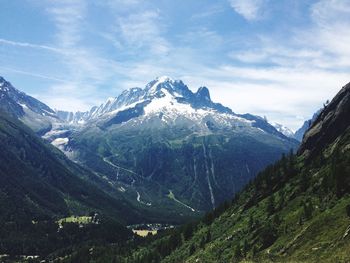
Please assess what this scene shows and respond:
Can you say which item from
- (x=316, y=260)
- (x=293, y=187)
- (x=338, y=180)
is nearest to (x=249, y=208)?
(x=293, y=187)

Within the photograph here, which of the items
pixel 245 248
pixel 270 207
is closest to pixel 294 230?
pixel 245 248

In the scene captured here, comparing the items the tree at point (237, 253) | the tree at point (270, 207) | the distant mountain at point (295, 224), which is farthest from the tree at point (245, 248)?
the tree at point (270, 207)

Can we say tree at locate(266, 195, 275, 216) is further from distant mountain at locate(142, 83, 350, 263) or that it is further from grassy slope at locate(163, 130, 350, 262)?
grassy slope at locate(163, 130, 350, 262)

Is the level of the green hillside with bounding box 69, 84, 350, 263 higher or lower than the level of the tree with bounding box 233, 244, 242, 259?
higher

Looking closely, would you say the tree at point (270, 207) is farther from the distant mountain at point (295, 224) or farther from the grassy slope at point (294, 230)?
the grassy slope at point (294, 230)

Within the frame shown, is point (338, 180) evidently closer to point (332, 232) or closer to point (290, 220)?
point (290, 220)

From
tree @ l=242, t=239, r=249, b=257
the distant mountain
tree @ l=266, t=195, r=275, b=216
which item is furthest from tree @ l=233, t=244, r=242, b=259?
tree @ l=266, t=195, r=275, b=216

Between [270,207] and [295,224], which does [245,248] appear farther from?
[270,207]

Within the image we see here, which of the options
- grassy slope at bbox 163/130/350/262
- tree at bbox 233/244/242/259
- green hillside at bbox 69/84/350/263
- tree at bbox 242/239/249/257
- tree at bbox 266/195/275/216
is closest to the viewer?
grassy slope at bbox 163/130/350/262

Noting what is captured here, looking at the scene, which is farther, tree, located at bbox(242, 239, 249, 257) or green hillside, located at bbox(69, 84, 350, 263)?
tree, located at bbox(242, 239, 249, 257)

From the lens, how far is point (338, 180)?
134 meters

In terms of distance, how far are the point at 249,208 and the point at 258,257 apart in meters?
76.5

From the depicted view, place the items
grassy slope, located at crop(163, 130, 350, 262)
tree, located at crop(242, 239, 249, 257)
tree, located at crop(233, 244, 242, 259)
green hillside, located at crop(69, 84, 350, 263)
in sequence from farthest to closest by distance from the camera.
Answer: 1. tree, located at crop(233, 244, 242, 259)
2. tree, located at crop(242, 239, 249, 257)
3. green hillside, located at crop(69, 84, 350, 263)
4. grassy slope, located at crop(163, 130, 350, 262)

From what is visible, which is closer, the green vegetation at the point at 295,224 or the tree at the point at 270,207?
the green vegetation at the point at 295,224
